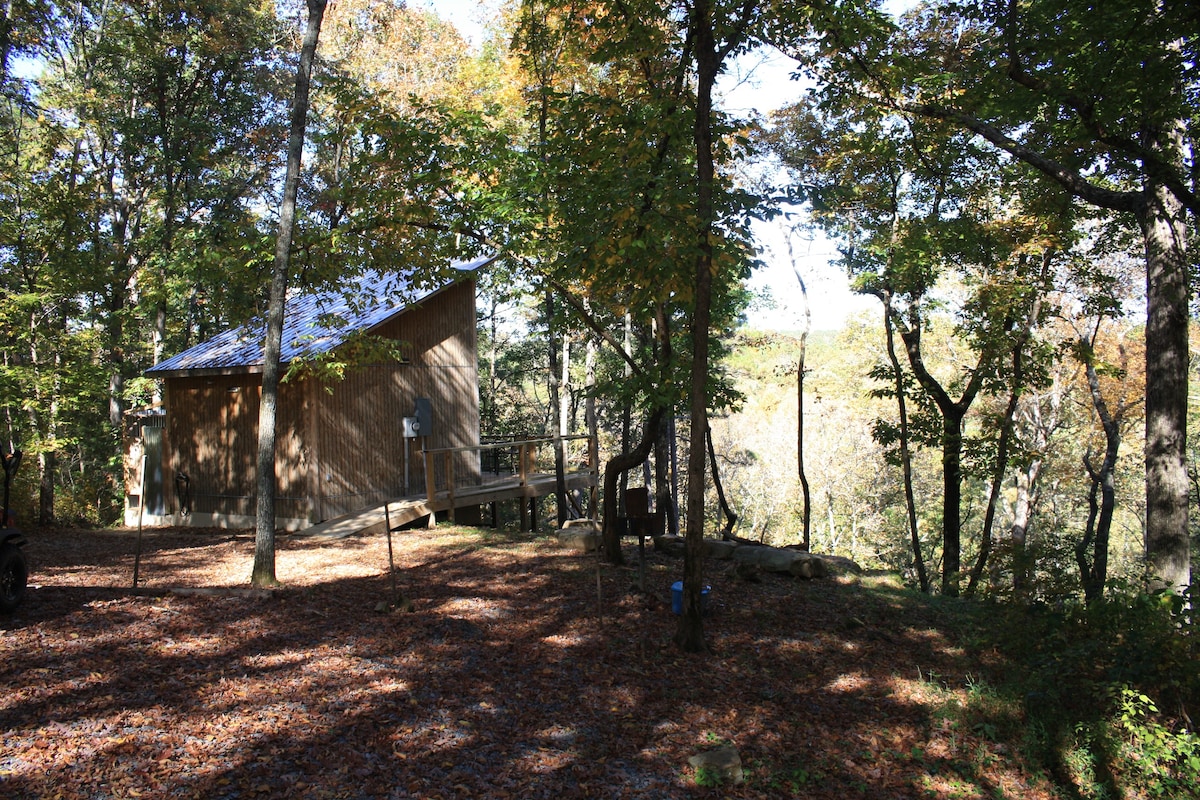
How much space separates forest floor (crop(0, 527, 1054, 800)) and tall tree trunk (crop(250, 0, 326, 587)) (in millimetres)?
531

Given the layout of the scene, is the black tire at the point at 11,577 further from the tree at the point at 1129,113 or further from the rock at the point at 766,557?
the tree at the point at 1129,113

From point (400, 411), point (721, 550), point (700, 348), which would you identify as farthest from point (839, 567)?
point (400, 411)

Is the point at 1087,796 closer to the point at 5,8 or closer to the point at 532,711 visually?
the point at 532,711

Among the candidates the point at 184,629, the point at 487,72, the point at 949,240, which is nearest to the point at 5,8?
the point at 487,72

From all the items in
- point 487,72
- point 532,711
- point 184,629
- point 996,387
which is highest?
point 487,72

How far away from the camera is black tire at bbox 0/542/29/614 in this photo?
20.6 feet

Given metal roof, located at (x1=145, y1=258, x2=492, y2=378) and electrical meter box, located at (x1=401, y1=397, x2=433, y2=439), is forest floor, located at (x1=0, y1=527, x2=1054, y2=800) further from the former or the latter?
electrical meter box, located at (x1=401, y1=397, x2=433, y2=439)

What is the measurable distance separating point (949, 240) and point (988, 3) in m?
4.37

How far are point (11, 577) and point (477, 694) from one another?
4416 millimetres

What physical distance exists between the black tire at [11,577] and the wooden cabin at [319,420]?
5.95 meters

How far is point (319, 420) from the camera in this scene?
12758 millimetres

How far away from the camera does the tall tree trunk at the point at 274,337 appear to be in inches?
305

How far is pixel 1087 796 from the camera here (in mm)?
5027

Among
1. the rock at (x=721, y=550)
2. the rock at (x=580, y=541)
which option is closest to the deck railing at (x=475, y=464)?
the rock at (x=580, y=541)
